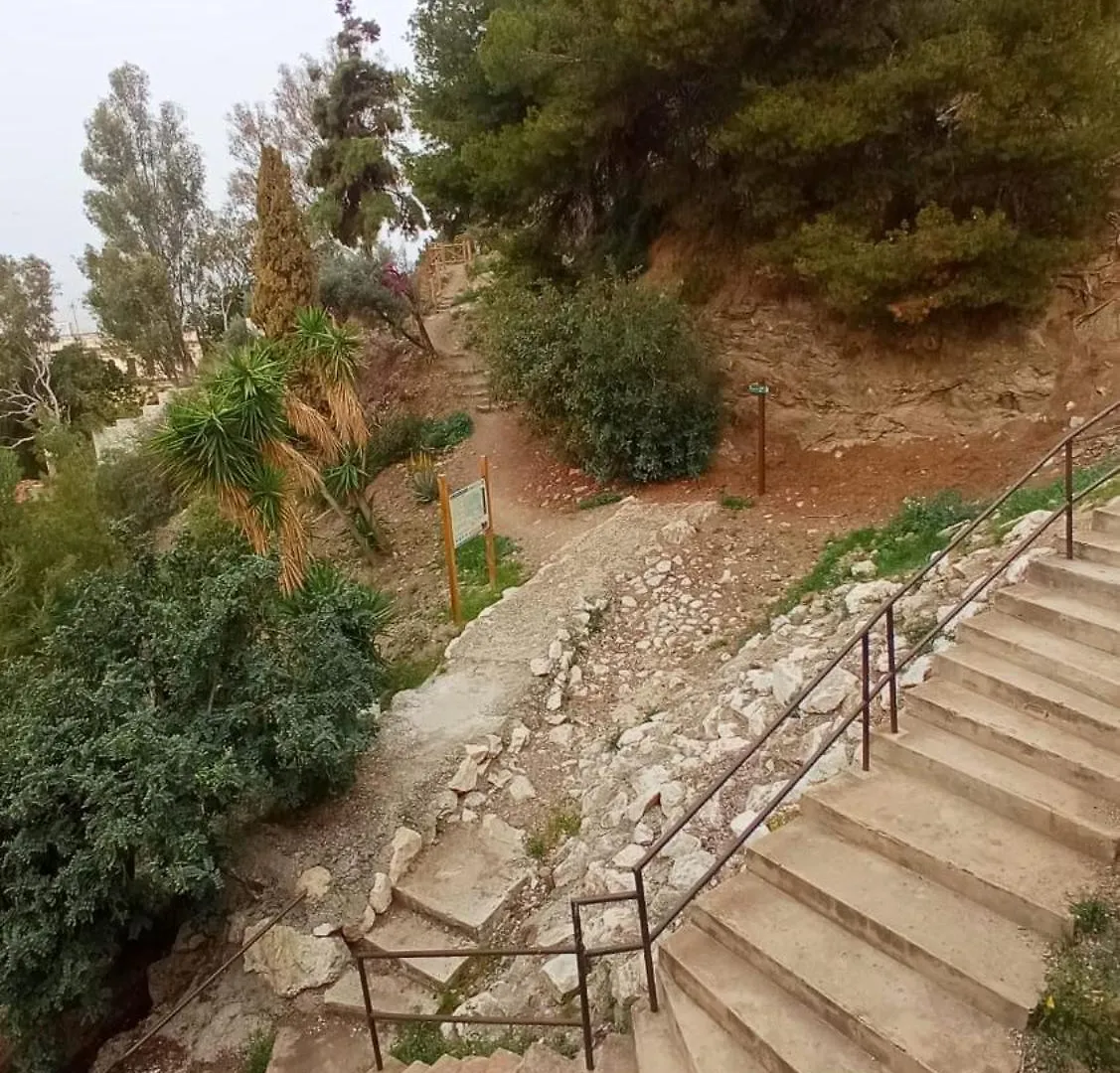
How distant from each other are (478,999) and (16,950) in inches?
115

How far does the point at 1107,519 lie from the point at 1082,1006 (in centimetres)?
384

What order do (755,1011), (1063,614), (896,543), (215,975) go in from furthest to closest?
(896,543) < (215,975) < (1063,614) < (755,1011)

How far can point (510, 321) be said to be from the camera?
13430mm

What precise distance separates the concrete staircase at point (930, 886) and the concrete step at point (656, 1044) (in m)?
0.01

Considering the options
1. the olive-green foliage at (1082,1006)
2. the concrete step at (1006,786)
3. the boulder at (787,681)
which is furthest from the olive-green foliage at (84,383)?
the olive-green foliage at (1082,1006)

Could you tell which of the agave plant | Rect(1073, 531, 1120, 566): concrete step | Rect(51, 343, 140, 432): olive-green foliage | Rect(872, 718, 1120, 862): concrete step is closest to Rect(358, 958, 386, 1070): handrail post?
Rect(872, 718, 1120, 862): concrete step

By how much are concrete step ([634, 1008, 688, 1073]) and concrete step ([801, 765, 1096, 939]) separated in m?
1.44

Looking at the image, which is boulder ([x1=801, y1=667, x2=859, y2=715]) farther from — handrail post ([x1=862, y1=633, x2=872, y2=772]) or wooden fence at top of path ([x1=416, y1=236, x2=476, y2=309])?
wooden fence at top of path ([x1=416, y1=236, x2=476, y2=309])

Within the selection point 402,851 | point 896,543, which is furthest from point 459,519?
point 896,543

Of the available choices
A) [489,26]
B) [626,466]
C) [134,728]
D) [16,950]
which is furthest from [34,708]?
[489,26]

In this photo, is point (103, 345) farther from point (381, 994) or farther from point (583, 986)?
point (583, 986)

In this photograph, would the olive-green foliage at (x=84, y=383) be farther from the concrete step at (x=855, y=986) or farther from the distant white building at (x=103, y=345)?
the concrete step at (x=855, y=986)

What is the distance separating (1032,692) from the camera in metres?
5.20

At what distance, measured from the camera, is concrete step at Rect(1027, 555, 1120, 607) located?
5.63 meters
